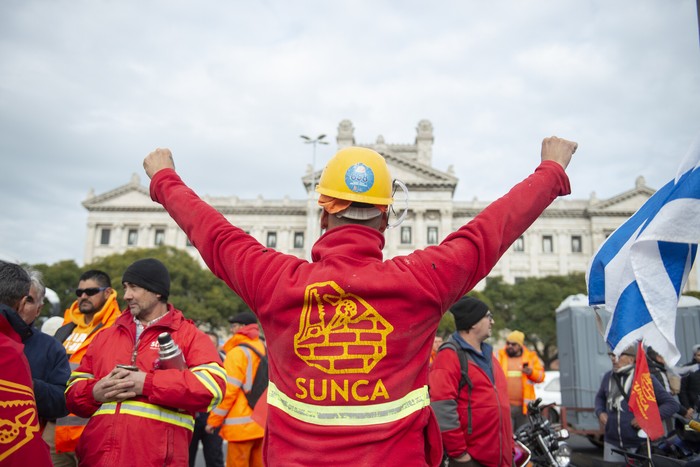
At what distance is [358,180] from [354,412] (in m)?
0.76

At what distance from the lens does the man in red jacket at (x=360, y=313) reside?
1773mm

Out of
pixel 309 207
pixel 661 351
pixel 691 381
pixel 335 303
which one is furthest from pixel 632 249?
pixel 309 207

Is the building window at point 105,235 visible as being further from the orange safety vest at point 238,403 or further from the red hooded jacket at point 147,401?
the red hooded jacket at point 147,401

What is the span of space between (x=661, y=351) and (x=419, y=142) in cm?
6450

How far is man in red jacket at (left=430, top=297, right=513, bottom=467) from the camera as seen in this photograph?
4.00 metres

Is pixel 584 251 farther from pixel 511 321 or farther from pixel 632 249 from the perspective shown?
pixel 632 249

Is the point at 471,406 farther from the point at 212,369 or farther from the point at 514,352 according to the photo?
the point at 514,352

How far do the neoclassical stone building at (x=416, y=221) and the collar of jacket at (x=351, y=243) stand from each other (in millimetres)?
55209

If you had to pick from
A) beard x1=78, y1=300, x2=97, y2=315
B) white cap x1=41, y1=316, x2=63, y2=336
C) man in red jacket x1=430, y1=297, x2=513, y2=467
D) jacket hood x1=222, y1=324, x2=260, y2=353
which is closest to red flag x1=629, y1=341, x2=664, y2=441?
man in red jacket x1=430, y1=297, x2=513, y2=467

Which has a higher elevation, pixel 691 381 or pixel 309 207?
pixel 309 207

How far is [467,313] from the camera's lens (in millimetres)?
4719

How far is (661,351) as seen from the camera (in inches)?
99.5

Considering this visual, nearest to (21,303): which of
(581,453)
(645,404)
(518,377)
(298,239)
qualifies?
(645,404)

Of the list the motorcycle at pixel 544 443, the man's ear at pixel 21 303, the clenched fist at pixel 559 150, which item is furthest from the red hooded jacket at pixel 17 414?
the motorcycle at pixel 544 443
